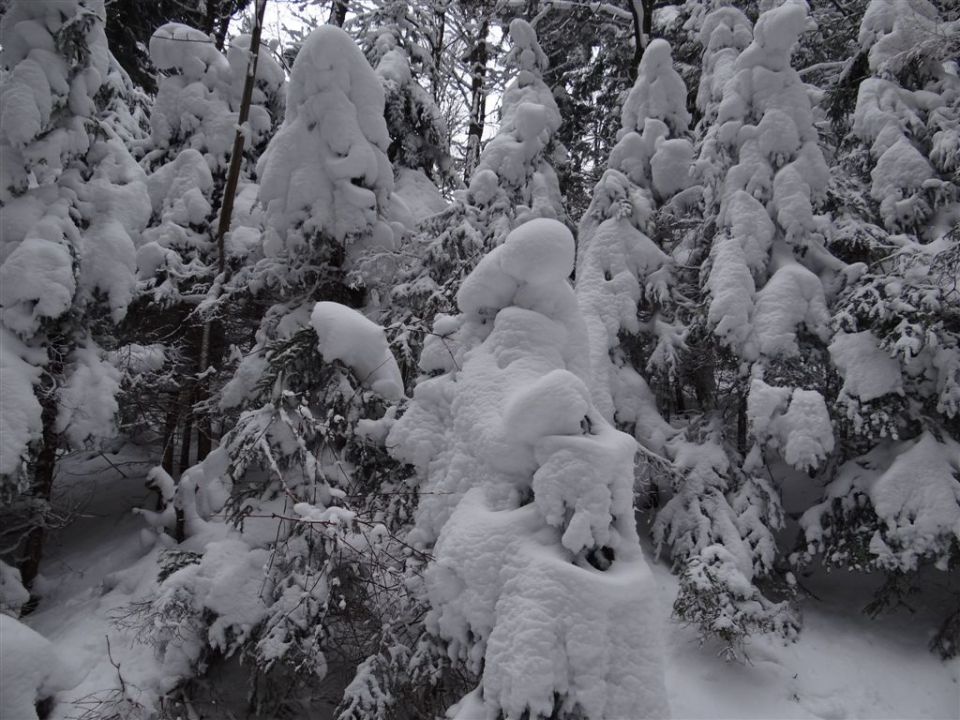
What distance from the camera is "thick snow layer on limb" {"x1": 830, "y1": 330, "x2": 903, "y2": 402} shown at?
750cm

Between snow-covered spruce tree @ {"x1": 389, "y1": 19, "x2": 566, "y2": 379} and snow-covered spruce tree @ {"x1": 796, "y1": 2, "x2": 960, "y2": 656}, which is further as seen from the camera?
snow-covered spruce tree @ {"x1": 389, "y1": 19, "x2": 566, "y2": 379}

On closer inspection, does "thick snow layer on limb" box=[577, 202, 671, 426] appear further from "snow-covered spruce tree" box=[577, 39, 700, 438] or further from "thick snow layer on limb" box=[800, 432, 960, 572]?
"thick snow layer on limb" box=[800, 432, 960, 572]

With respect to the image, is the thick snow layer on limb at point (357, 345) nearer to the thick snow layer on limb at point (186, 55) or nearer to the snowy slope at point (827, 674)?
the snowy slope at point (827, 674)

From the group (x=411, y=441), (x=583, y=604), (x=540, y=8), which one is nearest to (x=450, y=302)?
(x=411, y=441)

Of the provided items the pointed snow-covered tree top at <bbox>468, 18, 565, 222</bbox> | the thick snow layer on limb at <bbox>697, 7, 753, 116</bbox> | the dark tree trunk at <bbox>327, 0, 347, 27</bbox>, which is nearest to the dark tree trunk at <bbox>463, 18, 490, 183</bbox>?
the dark tree trunk at <bbox>327, 0, 347, 27</bbox>

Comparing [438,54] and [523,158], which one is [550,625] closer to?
[523,158]

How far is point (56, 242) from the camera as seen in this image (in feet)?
22.9

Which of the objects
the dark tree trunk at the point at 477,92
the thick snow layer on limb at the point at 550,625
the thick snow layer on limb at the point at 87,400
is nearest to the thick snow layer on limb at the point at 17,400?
the thick snow layer on limb at the point at 87,400

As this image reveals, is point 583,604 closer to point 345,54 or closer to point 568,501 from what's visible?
point 568,501

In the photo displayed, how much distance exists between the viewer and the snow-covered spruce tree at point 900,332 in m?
7.10

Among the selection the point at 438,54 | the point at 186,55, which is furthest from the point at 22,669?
the point at 438,54

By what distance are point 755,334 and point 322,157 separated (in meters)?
5.95

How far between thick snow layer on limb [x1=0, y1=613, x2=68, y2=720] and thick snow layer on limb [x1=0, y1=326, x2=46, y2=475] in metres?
1.64

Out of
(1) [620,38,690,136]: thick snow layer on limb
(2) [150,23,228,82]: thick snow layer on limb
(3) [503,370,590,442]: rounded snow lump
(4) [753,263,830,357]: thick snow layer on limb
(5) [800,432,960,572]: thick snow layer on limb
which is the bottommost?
(5) [800,432,960,572]: thick snow layer on limb
